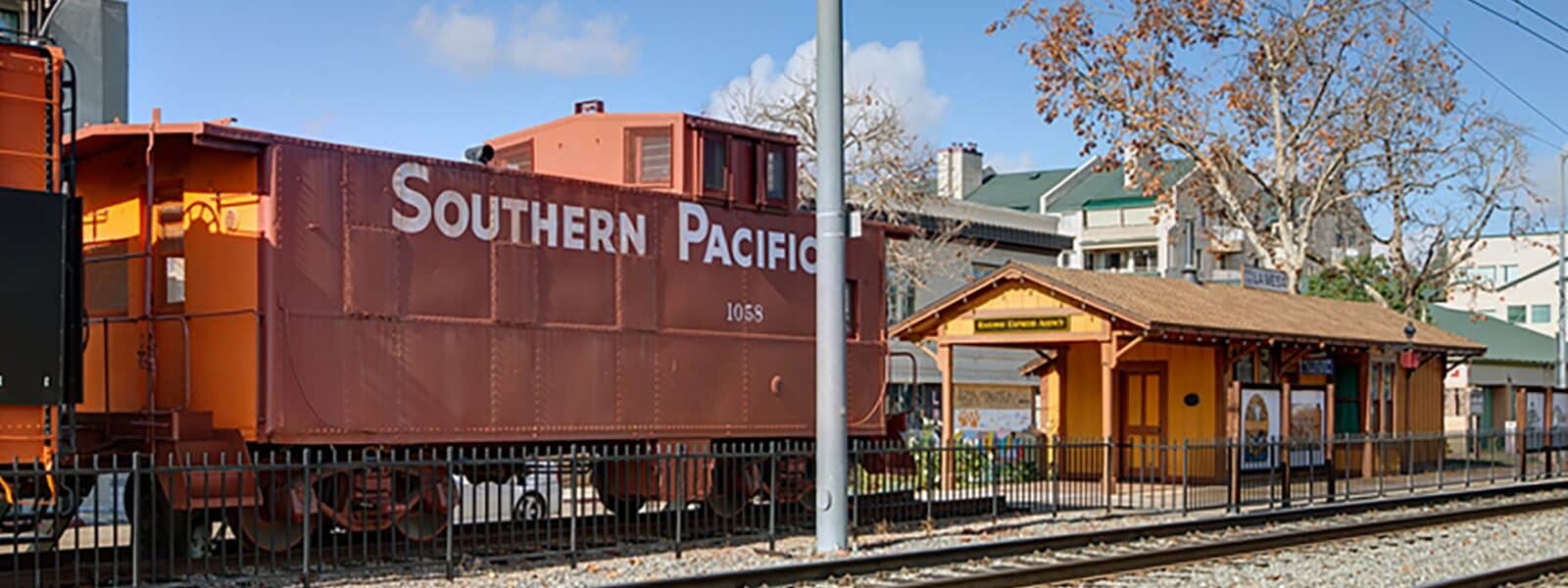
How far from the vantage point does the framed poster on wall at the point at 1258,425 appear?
1989 centimetres

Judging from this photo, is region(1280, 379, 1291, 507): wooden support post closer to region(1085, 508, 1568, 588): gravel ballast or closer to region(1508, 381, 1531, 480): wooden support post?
region(1085, 508, 1568, 588): gravel ballast

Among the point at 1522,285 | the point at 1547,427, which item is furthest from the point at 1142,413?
the point at 1522,285

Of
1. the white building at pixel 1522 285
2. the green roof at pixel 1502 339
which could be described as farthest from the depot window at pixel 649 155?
the white building at pixel 1522 285

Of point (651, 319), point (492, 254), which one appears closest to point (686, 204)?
point (651, 319)

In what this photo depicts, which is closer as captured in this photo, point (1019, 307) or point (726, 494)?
point (726, 494)

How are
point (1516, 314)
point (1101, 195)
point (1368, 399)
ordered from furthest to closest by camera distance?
point (1516, 314) < point (1101, 195) < point (1368, 399)

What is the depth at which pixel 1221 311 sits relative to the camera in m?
23.5

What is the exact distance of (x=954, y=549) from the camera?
43.9 feet

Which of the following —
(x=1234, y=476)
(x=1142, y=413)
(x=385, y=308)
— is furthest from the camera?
(x=1142, y=413)

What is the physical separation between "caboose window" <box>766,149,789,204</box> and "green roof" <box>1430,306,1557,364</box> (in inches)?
1170

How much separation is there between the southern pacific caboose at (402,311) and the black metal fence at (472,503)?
101mm

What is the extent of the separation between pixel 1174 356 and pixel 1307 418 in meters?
2.15

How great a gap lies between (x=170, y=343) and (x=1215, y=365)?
50.2 feet

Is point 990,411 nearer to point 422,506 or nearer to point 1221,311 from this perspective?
point 1221,311
